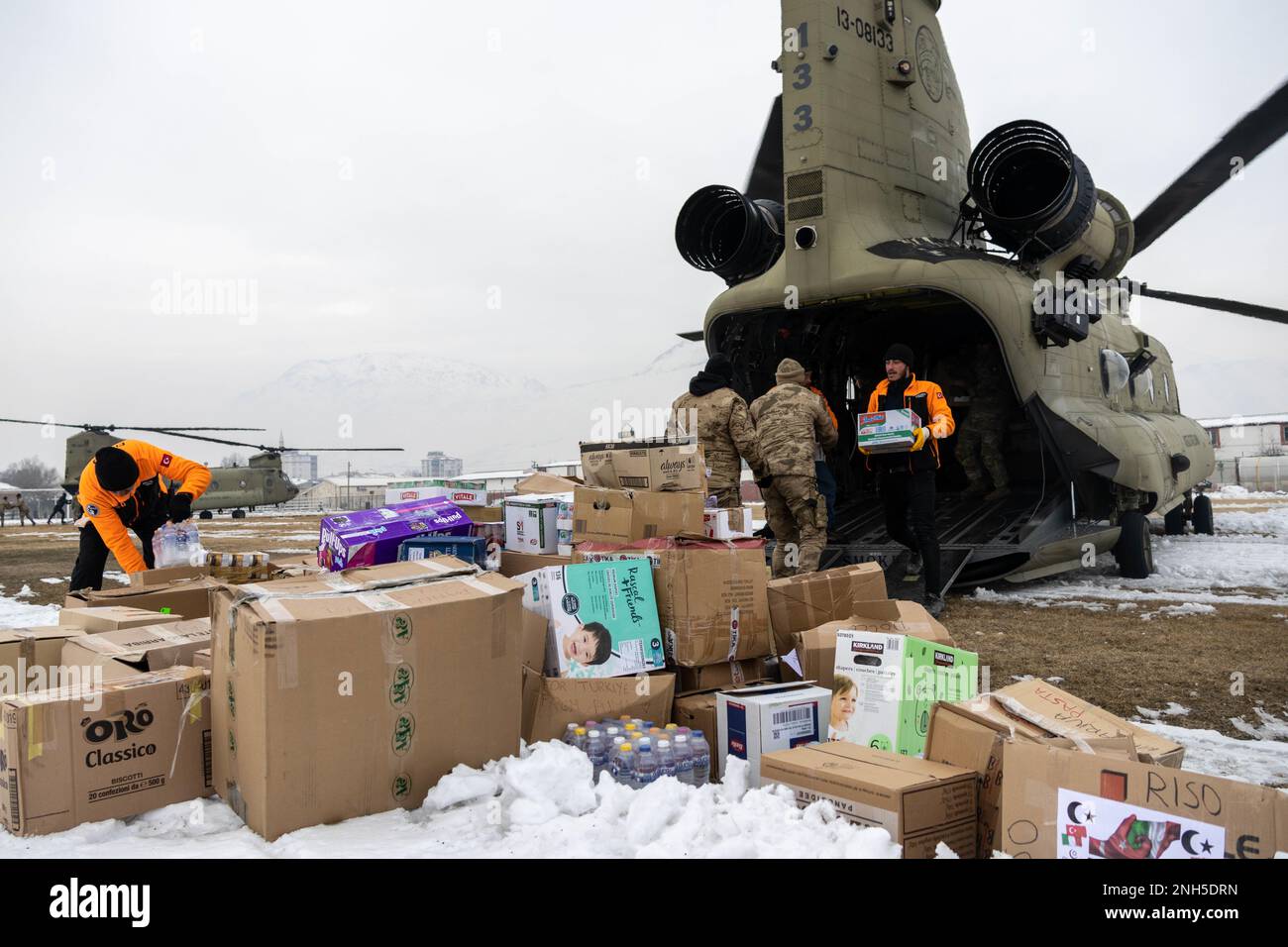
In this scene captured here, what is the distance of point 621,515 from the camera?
4078 millimetres

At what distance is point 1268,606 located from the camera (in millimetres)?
6242

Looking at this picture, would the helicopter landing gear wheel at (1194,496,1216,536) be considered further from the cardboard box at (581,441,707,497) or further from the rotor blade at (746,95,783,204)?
the cardboard box at (581,441,707,497)

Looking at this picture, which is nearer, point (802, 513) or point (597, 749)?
point (597, 749)

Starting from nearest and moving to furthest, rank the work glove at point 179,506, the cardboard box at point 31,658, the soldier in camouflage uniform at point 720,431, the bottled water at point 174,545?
the cardboard box at point 31,658 → the work glove at point 179,506 → the bottled water at point 174,545 → the soldier in camouflage uniform at point 720,431

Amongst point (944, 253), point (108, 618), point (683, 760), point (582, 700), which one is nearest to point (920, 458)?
point (944, 253)

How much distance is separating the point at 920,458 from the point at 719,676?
323 centimetres

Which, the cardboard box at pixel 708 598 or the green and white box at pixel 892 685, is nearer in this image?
the green and white box at pixel 892 685

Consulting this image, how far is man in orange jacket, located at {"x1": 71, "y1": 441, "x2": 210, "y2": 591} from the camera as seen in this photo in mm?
4980

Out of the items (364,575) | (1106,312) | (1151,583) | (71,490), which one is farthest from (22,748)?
(71,490)

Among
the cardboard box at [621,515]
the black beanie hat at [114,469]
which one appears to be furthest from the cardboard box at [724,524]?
the black beanie hat at [114,469]

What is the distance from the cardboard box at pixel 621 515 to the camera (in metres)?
4.05

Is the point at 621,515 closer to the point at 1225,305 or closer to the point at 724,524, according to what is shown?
the point at 724,524

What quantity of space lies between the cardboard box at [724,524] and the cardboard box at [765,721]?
1402mm

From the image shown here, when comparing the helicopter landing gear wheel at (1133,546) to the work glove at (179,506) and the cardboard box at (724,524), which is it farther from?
the work glove at (179,506)
